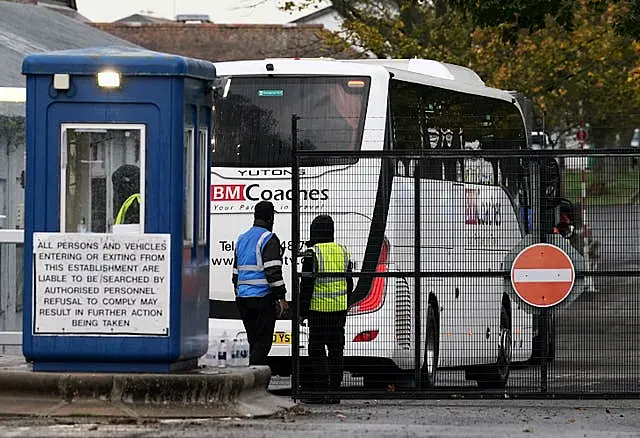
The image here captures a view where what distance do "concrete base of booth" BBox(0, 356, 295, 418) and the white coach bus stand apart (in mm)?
2838

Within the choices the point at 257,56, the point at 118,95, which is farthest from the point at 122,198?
the point at 257,56

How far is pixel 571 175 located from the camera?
14484 millimetres

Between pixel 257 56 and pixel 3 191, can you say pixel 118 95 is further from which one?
pixel 257 56

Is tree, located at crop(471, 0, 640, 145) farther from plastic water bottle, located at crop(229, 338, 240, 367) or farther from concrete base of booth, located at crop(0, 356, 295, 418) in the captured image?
concrete base of booth, located at crop(0, 356, 295, 418)

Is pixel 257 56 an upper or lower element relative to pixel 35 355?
upper

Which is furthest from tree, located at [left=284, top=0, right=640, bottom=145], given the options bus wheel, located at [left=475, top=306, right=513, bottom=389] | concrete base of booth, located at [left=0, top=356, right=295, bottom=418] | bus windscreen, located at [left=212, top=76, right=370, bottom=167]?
concrete base of booth, located at [left=0, top=356, right=295, bottom=418]

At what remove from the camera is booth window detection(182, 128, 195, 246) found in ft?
41.7

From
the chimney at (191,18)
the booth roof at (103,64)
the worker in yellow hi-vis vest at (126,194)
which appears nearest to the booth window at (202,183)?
the worker in yellow hi-vis vest at (126,194)

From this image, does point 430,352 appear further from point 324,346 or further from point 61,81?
point 61,81

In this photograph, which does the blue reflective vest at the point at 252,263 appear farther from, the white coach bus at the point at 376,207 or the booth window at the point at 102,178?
the booth window at the point at 102,178

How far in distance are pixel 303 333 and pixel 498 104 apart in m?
6.99

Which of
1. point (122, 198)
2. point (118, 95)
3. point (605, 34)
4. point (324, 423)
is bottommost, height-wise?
point (324, 423)

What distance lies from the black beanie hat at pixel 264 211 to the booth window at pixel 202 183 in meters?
1.83

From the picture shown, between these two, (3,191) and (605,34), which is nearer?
(3,191)
